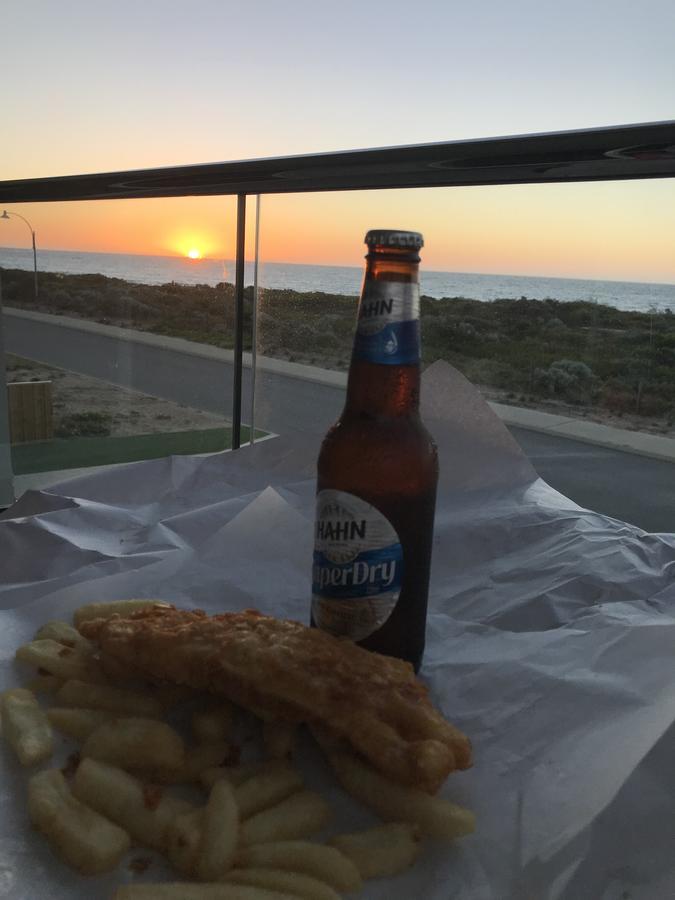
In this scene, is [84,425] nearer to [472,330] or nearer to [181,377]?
[181,377]

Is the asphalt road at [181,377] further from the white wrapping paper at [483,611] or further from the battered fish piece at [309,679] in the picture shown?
the battered fish piece at [309,679]

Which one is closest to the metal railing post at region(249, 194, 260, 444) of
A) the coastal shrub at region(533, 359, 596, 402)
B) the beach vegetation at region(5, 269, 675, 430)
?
the beach vegetation at region(5, 269, 675, 430)

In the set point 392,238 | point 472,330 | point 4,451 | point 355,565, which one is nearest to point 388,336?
point 392,238

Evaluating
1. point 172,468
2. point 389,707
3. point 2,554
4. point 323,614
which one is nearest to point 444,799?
point 389,707

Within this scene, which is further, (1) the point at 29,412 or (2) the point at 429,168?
(1) the point at 29,412

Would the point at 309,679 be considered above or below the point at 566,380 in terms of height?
above

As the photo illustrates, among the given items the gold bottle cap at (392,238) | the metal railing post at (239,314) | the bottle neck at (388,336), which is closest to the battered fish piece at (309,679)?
the bottle neck at (388,336)

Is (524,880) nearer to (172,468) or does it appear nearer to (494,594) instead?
(494,594)

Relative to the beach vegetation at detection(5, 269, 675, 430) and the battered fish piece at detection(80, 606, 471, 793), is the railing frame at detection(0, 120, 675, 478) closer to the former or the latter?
the beach vegetation at detection(5, 269, 675, 430)
